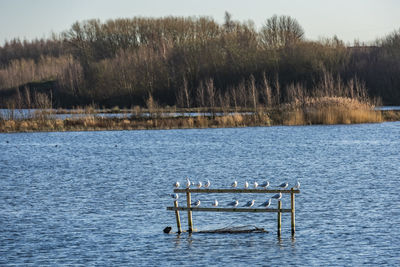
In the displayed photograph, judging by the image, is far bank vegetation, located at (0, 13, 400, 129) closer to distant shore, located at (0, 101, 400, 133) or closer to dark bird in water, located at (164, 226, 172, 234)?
distant shore, located at (0, 101, 400, 133)

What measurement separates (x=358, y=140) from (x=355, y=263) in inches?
1638

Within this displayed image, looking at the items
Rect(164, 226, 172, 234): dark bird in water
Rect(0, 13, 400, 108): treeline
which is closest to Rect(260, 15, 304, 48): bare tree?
Rect(0, 13, 400, 108): treeline

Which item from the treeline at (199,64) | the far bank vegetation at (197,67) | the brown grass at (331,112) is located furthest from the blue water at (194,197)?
the treeline at (199,64)

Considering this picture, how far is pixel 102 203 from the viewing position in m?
31.4

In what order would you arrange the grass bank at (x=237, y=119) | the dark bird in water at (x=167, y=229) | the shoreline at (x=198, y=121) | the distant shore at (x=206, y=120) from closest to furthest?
1. the dark bird in water at (x=167, y=229)
2. the grass bank at (x=237, y=119)
3. the distant shore at (x=206, y=120)
4. the shoreline at (x=198, y=121)

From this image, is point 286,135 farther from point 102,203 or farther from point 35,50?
point 35,50

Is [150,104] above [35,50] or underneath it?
underneath

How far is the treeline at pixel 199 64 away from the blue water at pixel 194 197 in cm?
3776

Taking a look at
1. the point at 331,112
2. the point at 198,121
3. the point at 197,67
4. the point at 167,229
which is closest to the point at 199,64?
the point at 197,67

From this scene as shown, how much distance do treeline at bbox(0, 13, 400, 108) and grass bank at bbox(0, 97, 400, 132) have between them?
18.0 metres

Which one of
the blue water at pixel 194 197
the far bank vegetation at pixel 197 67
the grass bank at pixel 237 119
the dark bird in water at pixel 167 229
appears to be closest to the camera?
the blue water at pixel 194 197

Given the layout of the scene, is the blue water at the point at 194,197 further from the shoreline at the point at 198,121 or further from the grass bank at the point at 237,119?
the shoreline at the point at 198,121

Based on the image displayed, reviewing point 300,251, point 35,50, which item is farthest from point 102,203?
point 35,50

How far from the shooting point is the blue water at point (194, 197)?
21906 millimetres
